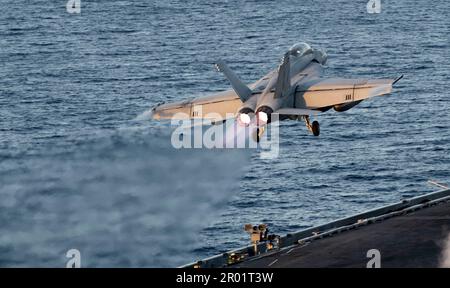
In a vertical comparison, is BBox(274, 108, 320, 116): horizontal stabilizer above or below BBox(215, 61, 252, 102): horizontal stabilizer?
below

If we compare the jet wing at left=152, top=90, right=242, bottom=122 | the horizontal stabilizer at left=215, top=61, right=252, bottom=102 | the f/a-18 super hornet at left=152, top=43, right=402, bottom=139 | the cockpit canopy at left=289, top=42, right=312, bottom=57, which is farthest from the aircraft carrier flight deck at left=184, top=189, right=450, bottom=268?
the cockpit canopy at left=289, top=42, right=312, bottom=57

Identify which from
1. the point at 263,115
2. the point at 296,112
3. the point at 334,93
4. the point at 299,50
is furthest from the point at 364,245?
the point at 299,50

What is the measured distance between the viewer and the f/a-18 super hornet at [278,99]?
134125mm

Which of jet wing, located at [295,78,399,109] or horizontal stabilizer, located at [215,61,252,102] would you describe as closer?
horizontal stabilizer, located at [215,61,252,102]

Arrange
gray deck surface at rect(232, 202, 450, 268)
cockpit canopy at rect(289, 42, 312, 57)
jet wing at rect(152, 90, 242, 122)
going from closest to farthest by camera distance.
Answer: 1. gray deck surface at rect(232, 202, 450, 268)
2. jet wing at rect(152, 90, 242, 122)
3. cockpit canopy at rect(289, 42, 312, 57)

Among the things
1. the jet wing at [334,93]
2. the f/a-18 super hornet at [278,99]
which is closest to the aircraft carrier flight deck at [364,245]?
the f/a-18 super hornet at [278,99]

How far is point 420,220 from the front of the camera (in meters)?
155

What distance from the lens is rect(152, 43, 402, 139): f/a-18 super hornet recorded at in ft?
440

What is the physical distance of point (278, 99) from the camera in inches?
5305

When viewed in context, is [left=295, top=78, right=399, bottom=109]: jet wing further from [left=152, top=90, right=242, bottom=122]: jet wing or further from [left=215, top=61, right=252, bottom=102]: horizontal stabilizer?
[left=152, top=90, right=242, bottom=122]: jet wing

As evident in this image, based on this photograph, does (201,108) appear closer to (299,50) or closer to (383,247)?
(299,50)

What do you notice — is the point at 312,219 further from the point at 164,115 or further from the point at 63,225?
the point at 164,115
